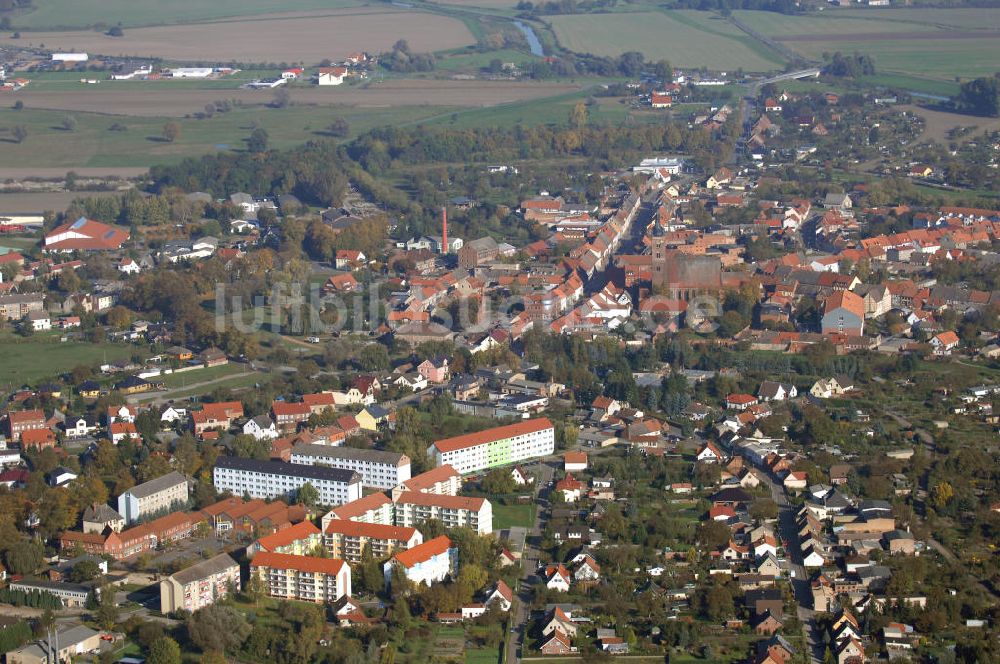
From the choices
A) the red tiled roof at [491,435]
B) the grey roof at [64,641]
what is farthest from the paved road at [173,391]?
the grey roof at [64,641]

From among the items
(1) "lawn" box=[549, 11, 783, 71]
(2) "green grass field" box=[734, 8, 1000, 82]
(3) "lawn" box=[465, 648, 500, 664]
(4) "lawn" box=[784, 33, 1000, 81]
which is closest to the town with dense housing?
(3) "lawn" box=[465, 648, 500, 664]

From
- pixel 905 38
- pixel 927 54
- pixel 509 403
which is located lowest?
pixel 509 403

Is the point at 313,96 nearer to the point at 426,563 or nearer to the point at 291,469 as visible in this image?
the point at 291,469

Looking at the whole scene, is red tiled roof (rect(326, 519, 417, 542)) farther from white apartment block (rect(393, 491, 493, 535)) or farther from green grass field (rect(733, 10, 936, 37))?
green grass field (rect(733, 10, 936, 37))

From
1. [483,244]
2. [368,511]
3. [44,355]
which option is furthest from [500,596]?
[483,244]

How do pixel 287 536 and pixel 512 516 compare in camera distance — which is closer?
pixel 287 536

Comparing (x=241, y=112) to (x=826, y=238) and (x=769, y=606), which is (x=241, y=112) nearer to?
(x=826, y=238)
